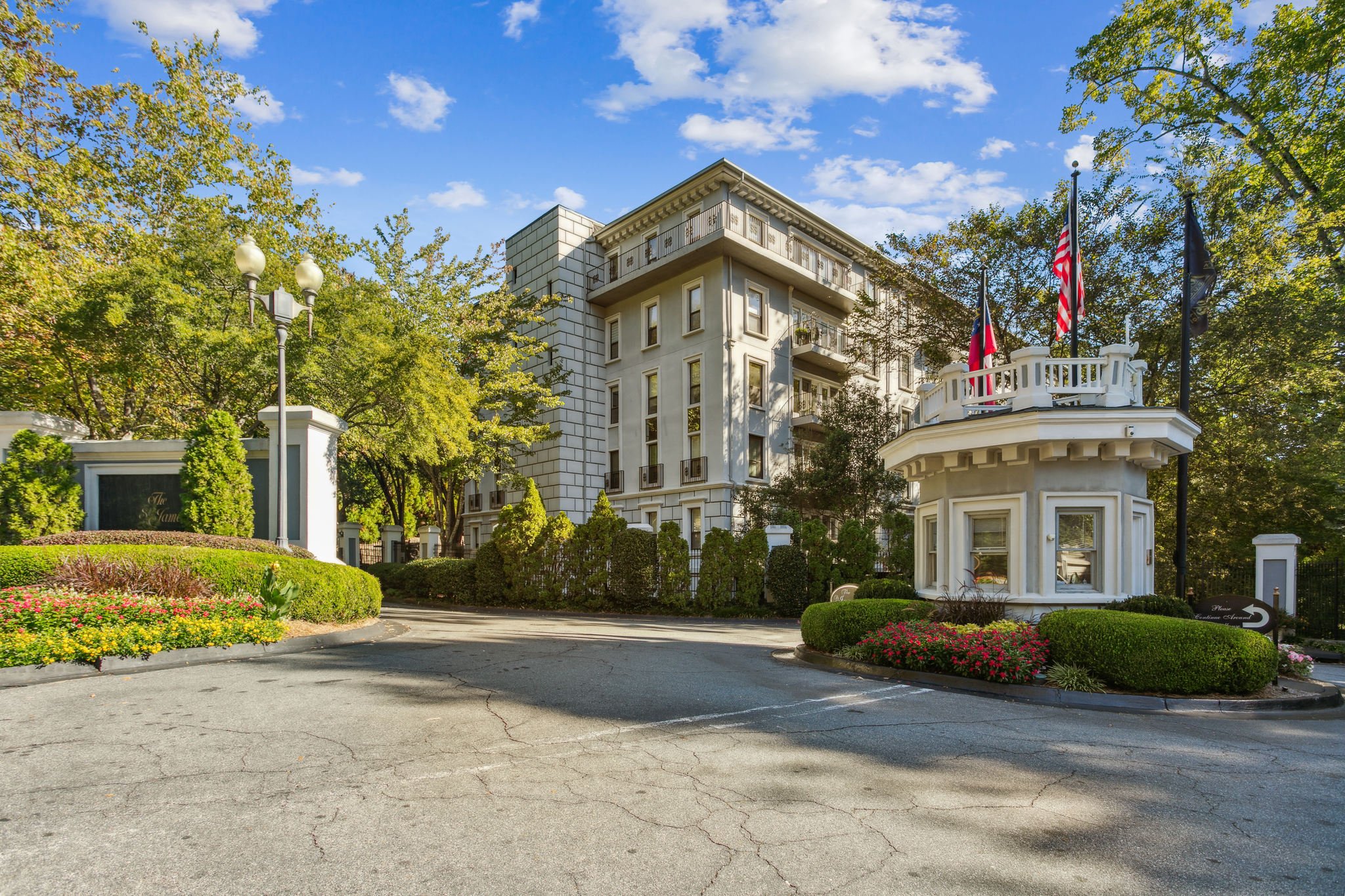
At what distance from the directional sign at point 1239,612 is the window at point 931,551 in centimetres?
440

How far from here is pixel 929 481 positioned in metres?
13.5

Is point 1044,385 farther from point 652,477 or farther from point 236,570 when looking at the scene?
point 652,477

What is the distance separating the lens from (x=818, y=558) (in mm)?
20812

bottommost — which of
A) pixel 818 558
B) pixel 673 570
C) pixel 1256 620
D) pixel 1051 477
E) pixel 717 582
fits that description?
pixel 717 582

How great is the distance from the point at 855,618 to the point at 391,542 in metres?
26.5

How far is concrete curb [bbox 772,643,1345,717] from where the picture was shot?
26.7 feet

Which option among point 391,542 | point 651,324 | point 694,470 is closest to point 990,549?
point 694,470

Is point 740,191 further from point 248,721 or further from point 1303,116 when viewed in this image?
point 248,721

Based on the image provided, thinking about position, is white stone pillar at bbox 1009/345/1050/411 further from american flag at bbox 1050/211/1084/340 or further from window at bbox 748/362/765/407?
window at bbox 748/362/765/407

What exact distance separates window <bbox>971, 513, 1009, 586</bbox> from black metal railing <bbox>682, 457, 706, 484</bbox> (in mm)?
16625

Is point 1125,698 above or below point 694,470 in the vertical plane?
below

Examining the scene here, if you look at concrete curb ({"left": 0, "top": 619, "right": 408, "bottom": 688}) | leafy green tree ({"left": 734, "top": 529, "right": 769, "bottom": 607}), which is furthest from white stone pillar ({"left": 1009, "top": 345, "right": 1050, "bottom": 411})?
concrete curb ({"left": 0, "top": 619, "right": 408, "bottom": 688})

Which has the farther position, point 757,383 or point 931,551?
point 757,383

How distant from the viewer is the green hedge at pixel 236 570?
408 inches
